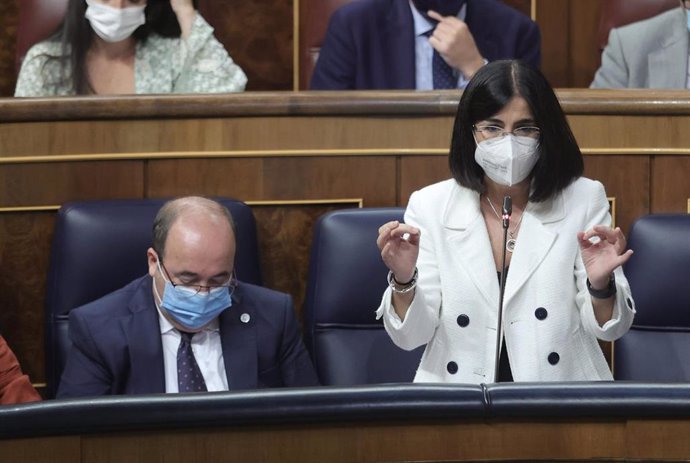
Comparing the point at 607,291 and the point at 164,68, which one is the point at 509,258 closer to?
the point at 607,291

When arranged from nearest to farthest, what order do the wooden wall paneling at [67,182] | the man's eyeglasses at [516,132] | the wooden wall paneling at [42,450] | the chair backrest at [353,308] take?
the wooden wall paneling at [42,450]
the man's eyeglasses at [516,132]
the chair backrest at [353,308]
the wooden wall paneling at [67,182]

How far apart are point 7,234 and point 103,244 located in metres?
0.14

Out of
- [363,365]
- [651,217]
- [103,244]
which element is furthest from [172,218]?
[651,217]

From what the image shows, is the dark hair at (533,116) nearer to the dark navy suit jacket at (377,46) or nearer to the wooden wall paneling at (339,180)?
the wooden wall paneling at (339,180)

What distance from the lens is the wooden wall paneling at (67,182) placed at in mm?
1285

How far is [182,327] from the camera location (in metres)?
1.10

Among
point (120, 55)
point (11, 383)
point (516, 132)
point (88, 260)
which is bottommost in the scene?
point (11, 383)

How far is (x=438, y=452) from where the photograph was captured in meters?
0.71

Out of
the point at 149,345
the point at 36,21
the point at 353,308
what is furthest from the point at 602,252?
the point at 36,21

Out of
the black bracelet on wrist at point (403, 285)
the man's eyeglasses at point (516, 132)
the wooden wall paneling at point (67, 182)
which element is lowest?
the black bracelet on wrist at point (403, 285)

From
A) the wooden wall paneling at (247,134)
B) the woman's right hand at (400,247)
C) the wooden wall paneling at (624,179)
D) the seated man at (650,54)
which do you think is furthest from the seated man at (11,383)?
the seated man at (650,54)

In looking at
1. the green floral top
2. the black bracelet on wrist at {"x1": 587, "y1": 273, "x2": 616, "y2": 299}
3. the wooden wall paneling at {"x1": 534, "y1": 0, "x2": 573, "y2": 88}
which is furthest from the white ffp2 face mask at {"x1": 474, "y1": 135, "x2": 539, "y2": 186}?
the wooden wall paneling at {"x1": 534, "y1": 0, "x2": 573, "y2": 88}

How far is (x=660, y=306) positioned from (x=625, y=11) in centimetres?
67

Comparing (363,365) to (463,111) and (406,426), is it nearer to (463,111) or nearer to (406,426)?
(463,111)
